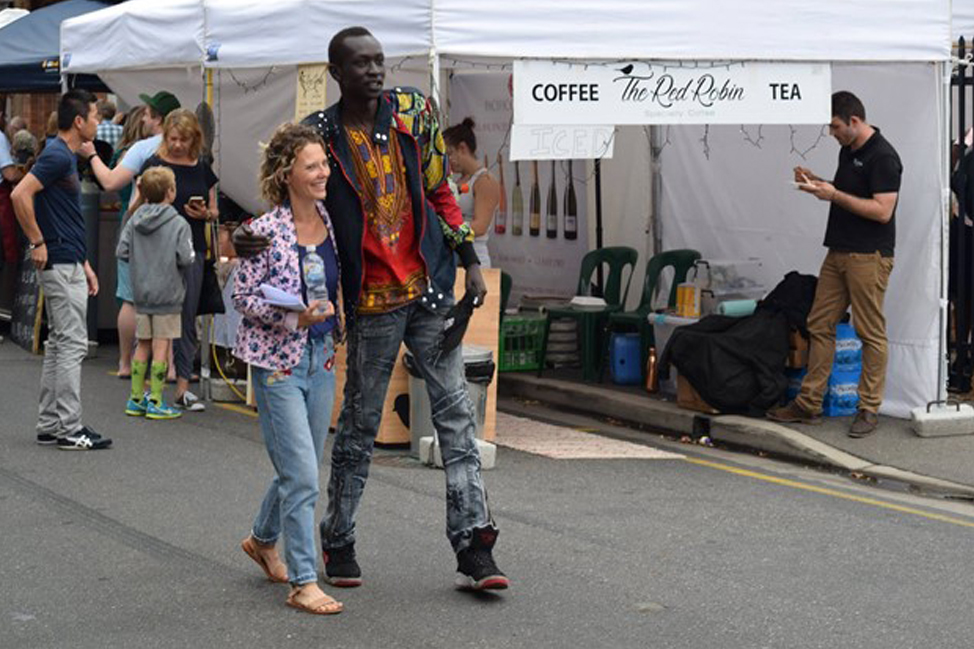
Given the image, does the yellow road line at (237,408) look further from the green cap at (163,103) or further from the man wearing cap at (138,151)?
the green cap at (163,103)

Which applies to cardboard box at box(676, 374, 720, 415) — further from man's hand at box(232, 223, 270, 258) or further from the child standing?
man's hand at box(232, 223, 270, 258)

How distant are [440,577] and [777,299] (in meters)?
4.86

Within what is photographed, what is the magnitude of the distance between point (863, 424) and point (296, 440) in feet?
17.2

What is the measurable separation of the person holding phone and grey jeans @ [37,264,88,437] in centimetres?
160

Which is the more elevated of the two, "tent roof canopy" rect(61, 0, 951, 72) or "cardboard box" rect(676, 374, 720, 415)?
"tent roof canopy" rect(61, 0, 951, 72)

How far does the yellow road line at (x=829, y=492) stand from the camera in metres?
8.60

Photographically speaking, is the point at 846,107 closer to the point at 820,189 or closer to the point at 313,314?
the point at 820,189

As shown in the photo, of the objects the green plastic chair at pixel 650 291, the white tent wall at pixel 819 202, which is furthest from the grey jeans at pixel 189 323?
the white tent wall at pixel 819 202

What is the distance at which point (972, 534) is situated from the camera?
26.9 ft

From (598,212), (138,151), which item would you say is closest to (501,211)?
(598,212)

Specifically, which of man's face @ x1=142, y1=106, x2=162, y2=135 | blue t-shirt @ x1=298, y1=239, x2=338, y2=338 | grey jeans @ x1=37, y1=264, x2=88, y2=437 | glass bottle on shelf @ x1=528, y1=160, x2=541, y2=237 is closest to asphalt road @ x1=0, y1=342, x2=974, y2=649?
grey jeans @ x1=37, y1=264, x2=88, y2=437

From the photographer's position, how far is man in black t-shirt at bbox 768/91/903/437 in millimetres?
10461

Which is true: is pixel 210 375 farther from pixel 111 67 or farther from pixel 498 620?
pixel 498 620

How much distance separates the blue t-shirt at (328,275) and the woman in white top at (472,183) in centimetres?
501
